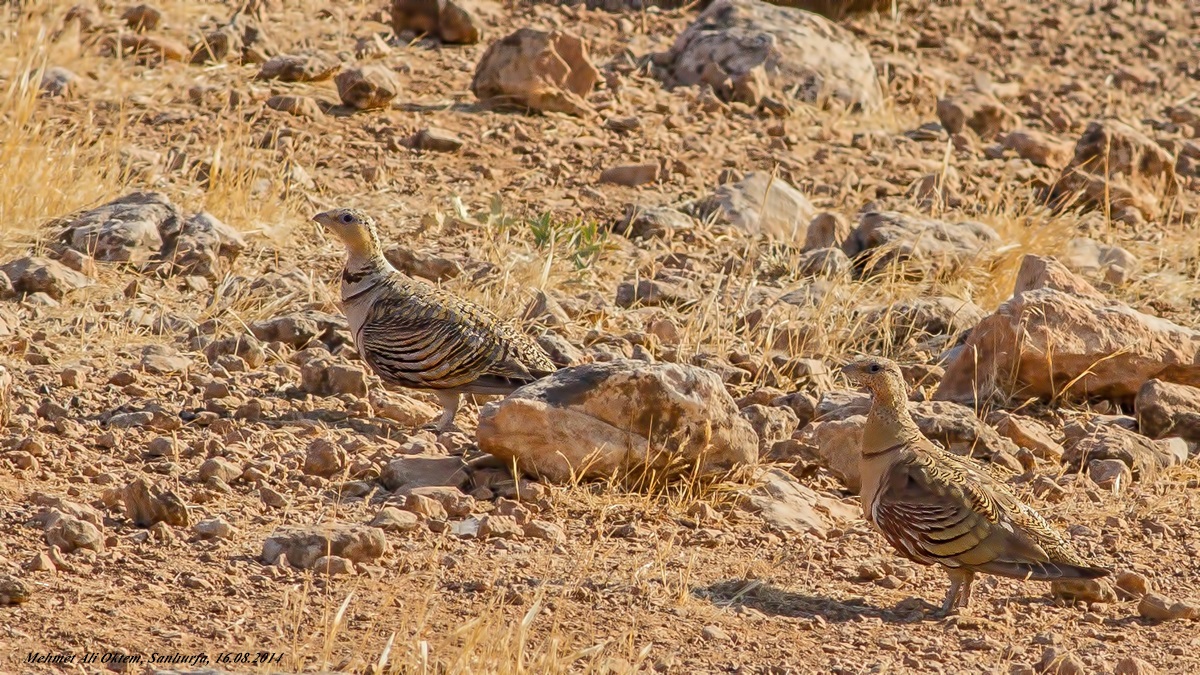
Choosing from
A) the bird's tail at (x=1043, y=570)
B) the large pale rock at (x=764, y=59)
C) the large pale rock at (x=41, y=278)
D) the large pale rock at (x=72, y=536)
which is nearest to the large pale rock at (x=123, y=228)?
the large pale rock at (x=41, y=278)

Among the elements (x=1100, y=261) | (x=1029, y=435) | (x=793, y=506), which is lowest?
(x=1100, y=261)

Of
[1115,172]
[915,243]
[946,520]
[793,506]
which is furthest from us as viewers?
[1115,172]

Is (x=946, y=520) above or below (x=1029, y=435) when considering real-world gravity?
above

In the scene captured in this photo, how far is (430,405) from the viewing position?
22.7ft

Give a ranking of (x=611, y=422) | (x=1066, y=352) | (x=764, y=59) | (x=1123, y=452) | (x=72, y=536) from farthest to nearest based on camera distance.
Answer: (x=764, y=59) → (x=1066, y=352) → (x=1123, y=452) → (x=611, y=422) → (x=72, y=536)

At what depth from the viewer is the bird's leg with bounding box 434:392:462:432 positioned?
6.60 m

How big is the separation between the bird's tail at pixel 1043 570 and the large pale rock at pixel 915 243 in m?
3.51

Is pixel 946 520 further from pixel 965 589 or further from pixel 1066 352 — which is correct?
pixel 1066 352

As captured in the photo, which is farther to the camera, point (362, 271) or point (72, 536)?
point (362, 271)

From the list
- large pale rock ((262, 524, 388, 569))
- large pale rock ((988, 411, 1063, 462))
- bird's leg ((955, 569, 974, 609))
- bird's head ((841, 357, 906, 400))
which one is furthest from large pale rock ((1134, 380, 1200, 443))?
large pale rock ((262, 524, 388, 569))

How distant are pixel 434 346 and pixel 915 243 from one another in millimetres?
3314

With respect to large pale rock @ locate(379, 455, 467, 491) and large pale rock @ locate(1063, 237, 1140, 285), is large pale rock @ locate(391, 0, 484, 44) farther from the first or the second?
large pale rock @ locate(379, 455, 467, 491)

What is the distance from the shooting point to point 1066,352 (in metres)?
7.15

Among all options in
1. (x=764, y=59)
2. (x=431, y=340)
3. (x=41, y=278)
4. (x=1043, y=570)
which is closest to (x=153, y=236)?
(x=41, y=278)
